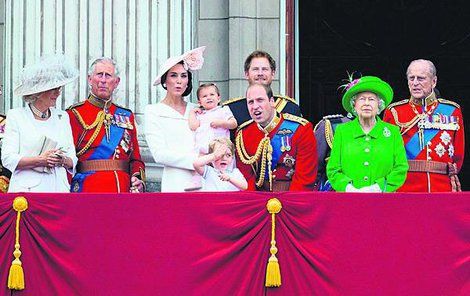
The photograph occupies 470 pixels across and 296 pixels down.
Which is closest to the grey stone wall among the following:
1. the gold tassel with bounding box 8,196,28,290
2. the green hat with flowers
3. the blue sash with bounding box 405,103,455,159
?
the blue sash with bounding box 405,103,455,159

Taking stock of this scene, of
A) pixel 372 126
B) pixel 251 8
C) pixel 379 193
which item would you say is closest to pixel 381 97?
pixel 372 126

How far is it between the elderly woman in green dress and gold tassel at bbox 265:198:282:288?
31.6 inches

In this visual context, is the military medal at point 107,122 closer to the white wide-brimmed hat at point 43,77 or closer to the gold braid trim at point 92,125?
the gold braid trim at point 92,125

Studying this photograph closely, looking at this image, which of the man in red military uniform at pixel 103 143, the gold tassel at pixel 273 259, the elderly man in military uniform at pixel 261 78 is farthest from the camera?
the elderly man in military uniform at pixel 261 78

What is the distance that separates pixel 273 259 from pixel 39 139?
2.05 meters

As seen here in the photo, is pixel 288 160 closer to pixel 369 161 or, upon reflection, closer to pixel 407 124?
pixel 369 161

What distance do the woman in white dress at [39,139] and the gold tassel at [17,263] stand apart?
595mm

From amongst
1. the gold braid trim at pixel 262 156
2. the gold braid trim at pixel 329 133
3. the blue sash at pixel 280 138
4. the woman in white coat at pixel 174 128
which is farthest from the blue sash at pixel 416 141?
the woman in white coat at pixel 174 128

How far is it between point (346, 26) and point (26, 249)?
6.68 m

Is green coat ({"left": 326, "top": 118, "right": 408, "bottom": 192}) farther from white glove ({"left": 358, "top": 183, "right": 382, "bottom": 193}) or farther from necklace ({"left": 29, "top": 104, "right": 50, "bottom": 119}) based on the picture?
necklace ({"left": 29, "top": 104, "right": 50, "bottom": 119})

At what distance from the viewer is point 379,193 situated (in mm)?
11156

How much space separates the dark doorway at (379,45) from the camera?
56.0 ft

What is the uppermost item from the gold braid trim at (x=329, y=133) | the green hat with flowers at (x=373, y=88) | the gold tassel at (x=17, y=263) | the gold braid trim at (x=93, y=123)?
the green hat with flowers at (x=373, y=88)

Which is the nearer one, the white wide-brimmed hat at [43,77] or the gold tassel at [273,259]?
the gold tassel at [273,259]
